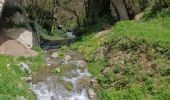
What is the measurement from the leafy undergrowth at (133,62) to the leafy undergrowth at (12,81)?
359 cm

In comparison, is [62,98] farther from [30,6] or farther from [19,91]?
[30,6]

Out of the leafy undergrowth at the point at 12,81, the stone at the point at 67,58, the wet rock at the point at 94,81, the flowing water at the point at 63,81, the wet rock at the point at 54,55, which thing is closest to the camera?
the leafy undergrowth at the point at 12,81

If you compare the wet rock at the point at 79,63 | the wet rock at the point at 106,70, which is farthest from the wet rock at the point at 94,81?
the wet rock at the point at 79,63

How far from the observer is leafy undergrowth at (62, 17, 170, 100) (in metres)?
20.3

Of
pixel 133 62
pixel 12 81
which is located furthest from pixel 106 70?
pixel 12 81

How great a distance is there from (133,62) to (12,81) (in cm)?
661

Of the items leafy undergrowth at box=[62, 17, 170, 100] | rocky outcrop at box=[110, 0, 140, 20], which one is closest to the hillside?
leafy undergrowth at box=[62, 17, 170, 100]

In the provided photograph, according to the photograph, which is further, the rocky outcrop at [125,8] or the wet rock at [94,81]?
the rocky outcrop at [125,8]

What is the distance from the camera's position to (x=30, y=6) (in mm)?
50406

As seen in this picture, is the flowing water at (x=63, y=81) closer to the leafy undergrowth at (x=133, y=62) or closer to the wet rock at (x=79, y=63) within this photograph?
the wet rock at (x=79, y=63)

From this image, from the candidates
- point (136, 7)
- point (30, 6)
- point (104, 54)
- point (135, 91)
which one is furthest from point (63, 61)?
point (30, 6)

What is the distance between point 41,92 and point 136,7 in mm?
14542

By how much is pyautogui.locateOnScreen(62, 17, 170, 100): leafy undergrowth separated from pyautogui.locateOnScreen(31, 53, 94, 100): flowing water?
2.11ft

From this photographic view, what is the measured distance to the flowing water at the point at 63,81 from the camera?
69.2 ft
